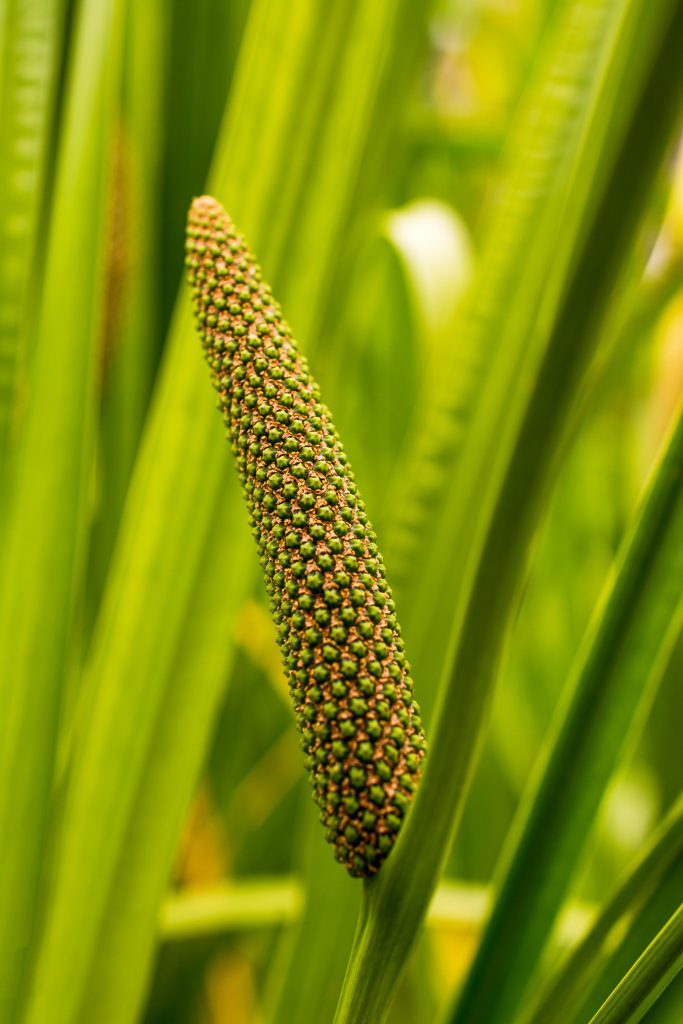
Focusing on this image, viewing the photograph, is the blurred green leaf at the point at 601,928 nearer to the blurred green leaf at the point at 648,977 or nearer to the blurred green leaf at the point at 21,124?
the blurred green leaf at the point at 648,977

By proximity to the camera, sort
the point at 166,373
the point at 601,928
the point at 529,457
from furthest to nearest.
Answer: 1. the point at 166,373
2. the point at 601,928
3. the point at 529,457

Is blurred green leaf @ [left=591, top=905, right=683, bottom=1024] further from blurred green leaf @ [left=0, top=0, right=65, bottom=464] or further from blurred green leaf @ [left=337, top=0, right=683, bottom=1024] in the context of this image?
blurred green leaf @ [left=0, top=0, right=65, bottom=464]

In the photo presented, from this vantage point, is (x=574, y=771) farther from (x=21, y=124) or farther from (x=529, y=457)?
(x=21, y=124)

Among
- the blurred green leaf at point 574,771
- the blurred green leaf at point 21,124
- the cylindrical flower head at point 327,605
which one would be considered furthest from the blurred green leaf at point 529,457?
the blurred green leaf at point 21,124

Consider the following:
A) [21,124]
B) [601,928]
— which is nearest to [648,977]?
[601,928]

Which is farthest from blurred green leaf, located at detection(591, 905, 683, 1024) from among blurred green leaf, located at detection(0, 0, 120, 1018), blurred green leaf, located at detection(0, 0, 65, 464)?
blurred green leaf, located at detection(0, 0, 65, 464)

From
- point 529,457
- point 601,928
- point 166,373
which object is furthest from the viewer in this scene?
point 166,373

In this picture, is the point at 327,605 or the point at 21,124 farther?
the point at 21,124

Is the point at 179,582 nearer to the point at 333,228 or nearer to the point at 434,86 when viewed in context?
the point at 333,228

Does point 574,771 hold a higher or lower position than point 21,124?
lower
